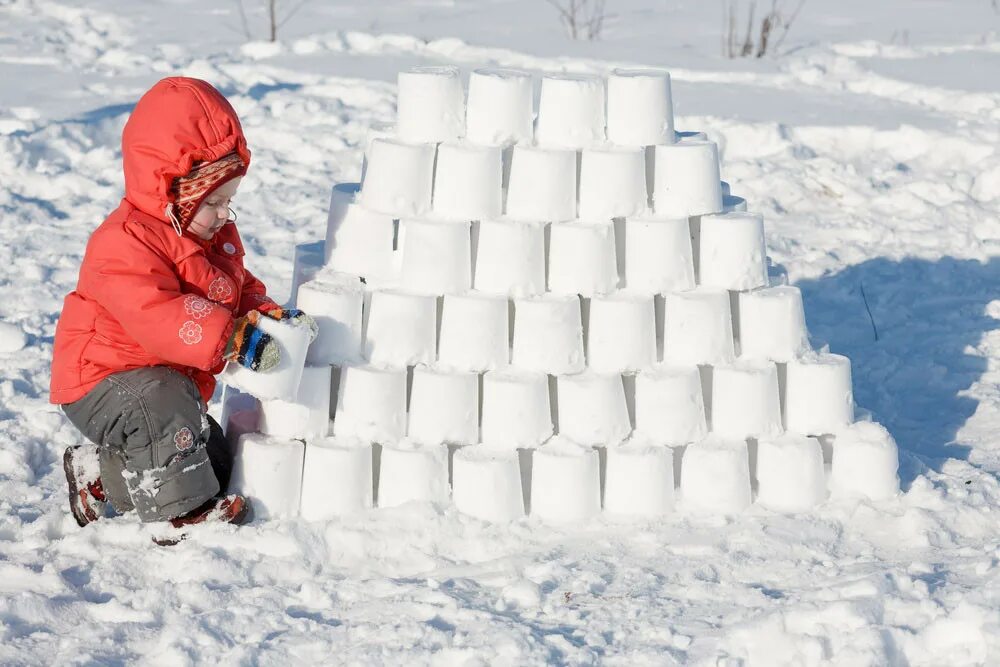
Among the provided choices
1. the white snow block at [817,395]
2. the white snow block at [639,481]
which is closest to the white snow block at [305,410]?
the white snow block at [639,481]

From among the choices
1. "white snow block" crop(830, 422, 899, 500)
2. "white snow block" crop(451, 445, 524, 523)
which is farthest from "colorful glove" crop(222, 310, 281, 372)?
"white snow block" crop(830, 422, 899, 500)

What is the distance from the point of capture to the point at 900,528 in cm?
339

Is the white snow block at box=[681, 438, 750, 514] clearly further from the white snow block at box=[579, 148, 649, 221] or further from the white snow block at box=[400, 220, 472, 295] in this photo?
the white snow block at box=[400, 220, 472, 295]

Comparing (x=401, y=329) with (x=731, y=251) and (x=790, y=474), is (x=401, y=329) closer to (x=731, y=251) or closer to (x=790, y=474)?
(x=731, y=251)

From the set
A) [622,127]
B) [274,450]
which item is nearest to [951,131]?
[622,127]

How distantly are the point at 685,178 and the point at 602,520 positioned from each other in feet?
3.22

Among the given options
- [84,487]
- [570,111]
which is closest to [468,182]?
[570,111]

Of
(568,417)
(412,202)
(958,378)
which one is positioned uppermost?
(412,202)

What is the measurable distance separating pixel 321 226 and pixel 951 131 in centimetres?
357

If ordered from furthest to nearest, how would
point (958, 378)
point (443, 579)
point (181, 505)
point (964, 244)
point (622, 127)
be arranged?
1. point (964, 244)
2. point (958, 378)
3. point (622, 127)
4. point (181, 505)
5. point (443, 579)

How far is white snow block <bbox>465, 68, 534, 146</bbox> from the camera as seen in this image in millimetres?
3473

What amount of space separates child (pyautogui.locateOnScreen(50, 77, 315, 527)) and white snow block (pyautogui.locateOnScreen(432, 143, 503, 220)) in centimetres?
52

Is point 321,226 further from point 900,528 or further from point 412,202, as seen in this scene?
point 900,528

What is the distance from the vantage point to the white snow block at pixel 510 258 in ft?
11.3
